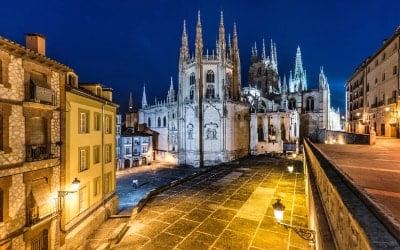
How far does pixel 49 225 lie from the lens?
12.1 metres

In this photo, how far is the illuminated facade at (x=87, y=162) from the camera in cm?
1370

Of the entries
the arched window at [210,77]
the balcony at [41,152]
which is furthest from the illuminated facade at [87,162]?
the arched window at [210,77]

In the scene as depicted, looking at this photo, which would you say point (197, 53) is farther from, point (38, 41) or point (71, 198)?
point (71, 198)

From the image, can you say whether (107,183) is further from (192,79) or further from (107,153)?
(192,79)

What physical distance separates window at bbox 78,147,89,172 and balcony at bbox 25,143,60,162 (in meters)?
2.45

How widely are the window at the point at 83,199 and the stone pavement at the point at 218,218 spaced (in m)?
4.41

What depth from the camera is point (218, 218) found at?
1279cm

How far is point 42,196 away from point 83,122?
18.7ft

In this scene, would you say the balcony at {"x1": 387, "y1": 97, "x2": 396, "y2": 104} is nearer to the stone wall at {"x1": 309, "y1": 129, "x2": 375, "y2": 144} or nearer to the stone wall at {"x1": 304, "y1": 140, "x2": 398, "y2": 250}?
the stone wall at {"x1": 309, "y1": 129, "x2": 375, "y2": 144}

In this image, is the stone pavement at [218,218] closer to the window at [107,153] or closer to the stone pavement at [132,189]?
the stone pavement at [132,189]

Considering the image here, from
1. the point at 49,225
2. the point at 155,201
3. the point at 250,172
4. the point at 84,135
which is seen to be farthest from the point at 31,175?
the point at 250,172

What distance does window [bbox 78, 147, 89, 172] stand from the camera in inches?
601

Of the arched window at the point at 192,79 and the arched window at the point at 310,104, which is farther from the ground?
the arched window at the point at 192,79

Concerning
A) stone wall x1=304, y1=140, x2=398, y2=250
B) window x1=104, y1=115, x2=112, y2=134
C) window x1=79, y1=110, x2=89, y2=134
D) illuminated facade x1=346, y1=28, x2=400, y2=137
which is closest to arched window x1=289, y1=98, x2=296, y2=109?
illuminated facade x1=346, y1=28, x2=400, y2=137
